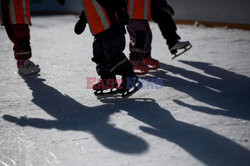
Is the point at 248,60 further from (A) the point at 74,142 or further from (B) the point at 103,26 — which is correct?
(A) the point at 74,142

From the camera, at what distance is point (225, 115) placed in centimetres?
147

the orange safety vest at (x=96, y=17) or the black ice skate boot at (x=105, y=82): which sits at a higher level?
the orange safety vest at (x=96, y=17)

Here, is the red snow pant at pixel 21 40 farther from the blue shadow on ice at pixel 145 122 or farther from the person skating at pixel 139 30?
the person skating at pixel 139 30

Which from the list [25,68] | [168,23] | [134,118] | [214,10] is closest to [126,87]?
[134,118]

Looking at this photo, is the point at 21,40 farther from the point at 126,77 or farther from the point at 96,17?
the point at 126,77

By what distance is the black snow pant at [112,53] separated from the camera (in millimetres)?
1749

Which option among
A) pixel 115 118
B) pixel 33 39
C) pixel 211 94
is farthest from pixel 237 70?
pixel 33 39

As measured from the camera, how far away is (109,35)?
5.73 ft

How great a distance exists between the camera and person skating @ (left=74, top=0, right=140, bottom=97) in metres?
1.72

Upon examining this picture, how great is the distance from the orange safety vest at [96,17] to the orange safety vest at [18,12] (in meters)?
0.95

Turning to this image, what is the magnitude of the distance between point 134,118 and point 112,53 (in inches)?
19.5

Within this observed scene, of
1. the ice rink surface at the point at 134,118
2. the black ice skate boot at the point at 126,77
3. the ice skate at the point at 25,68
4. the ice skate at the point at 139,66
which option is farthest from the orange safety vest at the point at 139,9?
the ice skate at the point at 25,68

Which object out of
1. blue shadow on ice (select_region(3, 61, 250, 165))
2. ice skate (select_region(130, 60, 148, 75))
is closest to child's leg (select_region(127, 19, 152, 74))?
ice skate (select_region(130, 60, 148, 75))

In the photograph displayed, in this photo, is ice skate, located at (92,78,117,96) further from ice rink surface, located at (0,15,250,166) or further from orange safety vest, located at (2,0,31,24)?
orange safety vest, located at (2,0,31,24)
